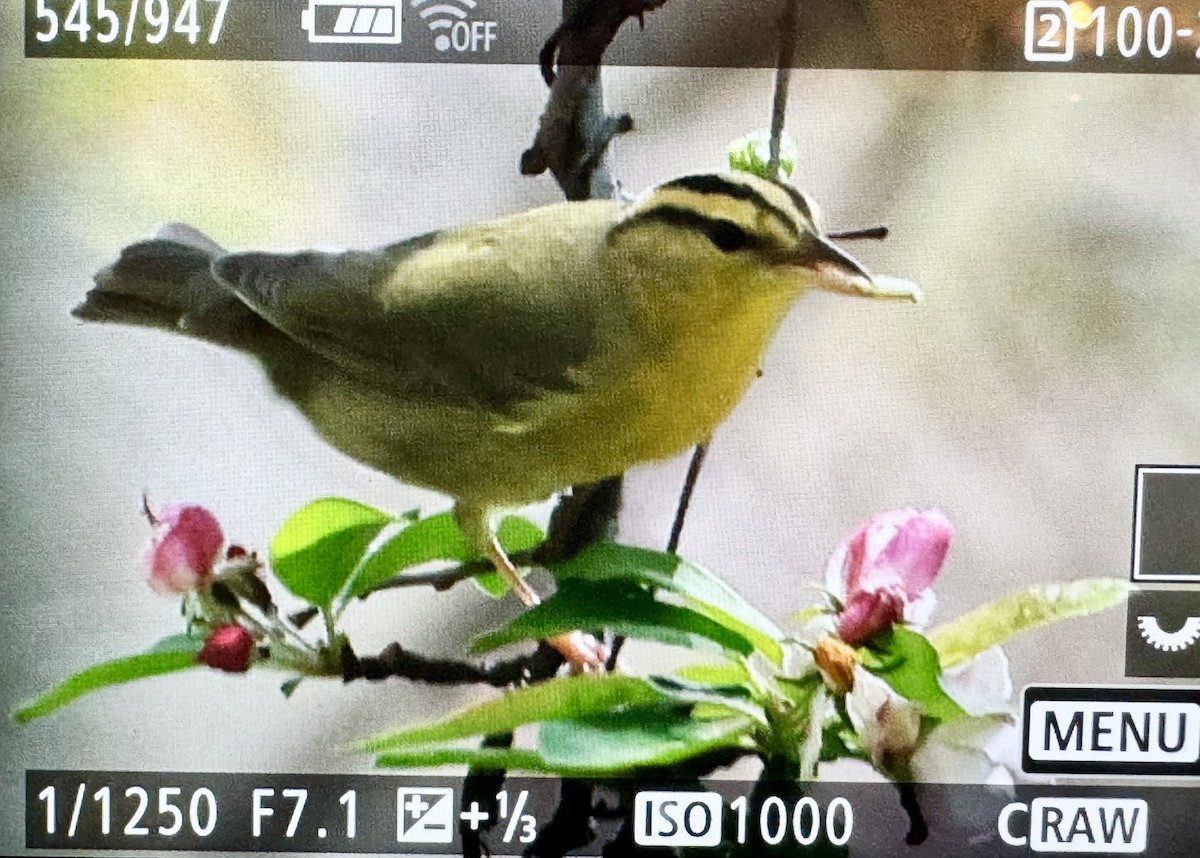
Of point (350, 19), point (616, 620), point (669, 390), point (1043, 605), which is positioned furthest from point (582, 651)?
point (350, 19)

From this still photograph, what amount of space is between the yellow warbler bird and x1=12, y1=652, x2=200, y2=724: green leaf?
0.50 feet

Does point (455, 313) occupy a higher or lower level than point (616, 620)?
higher

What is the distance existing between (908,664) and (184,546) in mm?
406

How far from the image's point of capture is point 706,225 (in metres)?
0.68

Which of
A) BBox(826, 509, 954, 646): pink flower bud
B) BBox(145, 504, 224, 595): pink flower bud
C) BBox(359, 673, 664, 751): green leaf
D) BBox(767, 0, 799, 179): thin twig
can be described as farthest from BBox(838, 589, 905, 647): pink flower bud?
BBox(145, 504, 224, 595): pink flower bud

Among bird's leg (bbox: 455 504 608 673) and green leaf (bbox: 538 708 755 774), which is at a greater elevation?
bird's leg (bbox: 455 504 608 673)

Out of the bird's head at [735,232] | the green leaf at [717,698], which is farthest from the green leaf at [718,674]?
the bird's head at [735,232]

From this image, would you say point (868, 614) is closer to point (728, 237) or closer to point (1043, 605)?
point (1043, 605)

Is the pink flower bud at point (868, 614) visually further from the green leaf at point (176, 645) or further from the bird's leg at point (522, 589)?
the green leaf at point (176, 645)

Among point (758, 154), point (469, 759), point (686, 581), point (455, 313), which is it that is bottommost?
point (469, 759)

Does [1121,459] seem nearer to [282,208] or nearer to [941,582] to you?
[941,582]

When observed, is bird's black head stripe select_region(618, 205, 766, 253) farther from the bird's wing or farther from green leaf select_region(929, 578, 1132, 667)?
green leaf select_region(929, 578, 1132, 667)

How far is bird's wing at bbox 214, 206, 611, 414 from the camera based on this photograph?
673 mm

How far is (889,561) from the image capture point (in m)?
0.70
